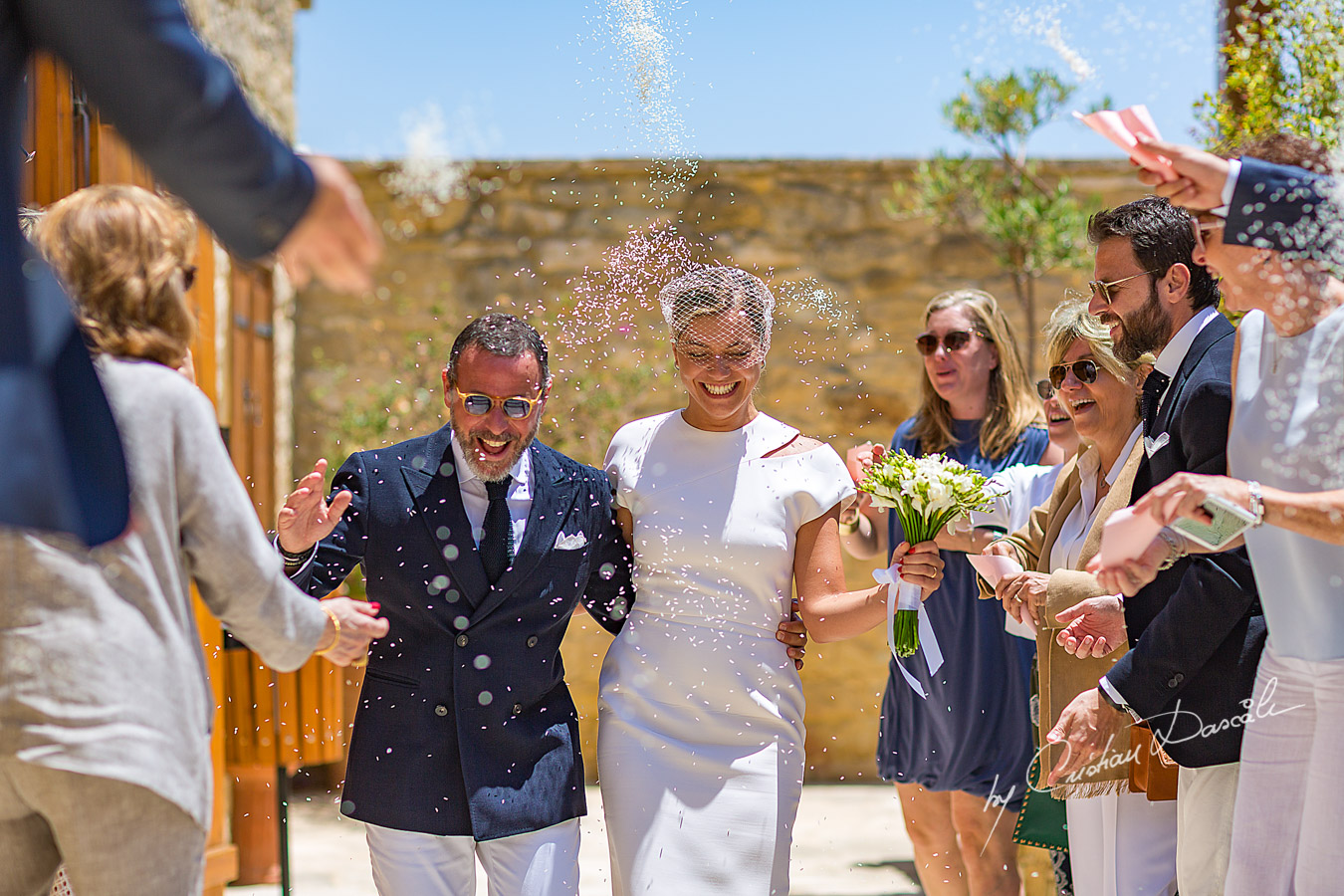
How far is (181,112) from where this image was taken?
1.77m

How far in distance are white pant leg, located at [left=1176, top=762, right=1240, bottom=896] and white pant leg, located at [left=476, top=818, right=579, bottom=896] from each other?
154 centimetres

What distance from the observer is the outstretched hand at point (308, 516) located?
9.71ft

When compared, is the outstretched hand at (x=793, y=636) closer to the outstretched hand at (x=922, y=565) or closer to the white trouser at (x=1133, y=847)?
the outstretched hand at (x=922, y=565)

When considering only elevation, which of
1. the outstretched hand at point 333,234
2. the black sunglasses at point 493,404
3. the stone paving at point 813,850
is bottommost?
the stone paving at point 813,850

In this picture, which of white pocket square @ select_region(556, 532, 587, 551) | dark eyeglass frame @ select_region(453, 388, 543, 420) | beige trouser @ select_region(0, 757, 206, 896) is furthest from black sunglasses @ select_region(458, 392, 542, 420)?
beige trouser @ select_region(0, 757, 206, 896)

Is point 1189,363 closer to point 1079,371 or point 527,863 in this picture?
point 1079,371

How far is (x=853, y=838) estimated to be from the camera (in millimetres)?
6414

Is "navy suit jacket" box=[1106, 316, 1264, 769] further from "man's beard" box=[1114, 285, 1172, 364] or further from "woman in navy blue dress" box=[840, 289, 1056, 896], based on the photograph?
"woman in navy blue dress" box=[840, 289, 1056, 896]

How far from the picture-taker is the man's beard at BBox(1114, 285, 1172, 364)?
3143 millimetres

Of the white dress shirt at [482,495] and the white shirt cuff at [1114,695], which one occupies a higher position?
the white dress shirt at [482,495]

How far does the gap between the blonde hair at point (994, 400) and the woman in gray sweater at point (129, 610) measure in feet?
9.73

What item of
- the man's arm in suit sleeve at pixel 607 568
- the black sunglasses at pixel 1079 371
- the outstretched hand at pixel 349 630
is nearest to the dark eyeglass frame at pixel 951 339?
the black sunglasses at pixel 1079 371

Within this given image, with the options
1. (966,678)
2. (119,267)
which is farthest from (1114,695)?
(119,267)

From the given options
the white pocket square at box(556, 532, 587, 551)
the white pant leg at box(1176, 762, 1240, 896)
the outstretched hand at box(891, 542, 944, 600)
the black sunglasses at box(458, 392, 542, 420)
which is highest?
the black sunglasses at box(458, 392, 542, 420)
